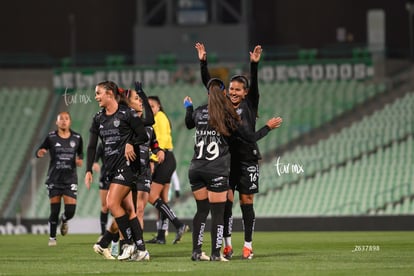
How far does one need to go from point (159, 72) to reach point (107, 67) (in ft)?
5.78

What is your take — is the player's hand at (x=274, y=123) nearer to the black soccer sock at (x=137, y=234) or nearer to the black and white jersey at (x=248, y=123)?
the black and white jersey at (x=248, y=123)

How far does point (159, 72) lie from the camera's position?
3850 cm

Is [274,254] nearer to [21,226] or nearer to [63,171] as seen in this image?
[63,171]

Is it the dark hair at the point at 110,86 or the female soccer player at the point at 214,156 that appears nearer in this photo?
the female soccer player at the point at 214,156

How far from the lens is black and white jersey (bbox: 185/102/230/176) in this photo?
47.9 ft

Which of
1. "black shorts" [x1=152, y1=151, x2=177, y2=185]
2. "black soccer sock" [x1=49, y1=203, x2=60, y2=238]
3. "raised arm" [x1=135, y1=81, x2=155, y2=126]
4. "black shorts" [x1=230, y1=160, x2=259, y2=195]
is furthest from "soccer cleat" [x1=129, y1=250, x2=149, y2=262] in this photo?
"black soccer sock" [x1=49, y1=203, x2=60, y2=238]

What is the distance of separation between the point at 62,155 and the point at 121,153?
616cm

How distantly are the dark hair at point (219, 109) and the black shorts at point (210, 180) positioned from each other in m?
0.56

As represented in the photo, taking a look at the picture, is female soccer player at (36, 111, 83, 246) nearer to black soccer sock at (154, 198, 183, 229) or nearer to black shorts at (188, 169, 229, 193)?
black soccer sock at (154, 198, 183, 229)

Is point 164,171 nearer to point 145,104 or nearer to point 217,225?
point 145,104

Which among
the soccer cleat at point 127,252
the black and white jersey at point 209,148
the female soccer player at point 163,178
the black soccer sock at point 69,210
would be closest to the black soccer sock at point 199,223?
the black and white jersey at point 209,148

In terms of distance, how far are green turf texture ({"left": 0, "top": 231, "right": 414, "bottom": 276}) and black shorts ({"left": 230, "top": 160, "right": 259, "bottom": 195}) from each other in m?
0.94

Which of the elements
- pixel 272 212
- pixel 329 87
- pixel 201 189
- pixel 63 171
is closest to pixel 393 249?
pixel 201 189

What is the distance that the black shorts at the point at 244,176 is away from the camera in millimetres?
15484
